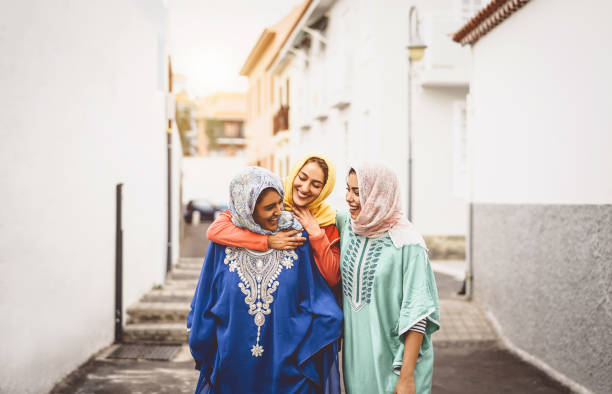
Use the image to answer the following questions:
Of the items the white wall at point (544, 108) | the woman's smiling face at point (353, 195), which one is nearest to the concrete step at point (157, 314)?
the white wall at point (544, 108)

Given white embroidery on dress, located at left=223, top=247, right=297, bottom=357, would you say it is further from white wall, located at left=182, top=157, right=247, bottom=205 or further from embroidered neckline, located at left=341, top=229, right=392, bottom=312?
white wall, located at left=182, top=157, right=247, bottom=205

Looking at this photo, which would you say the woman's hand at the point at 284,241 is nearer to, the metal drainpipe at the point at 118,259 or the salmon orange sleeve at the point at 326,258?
the salmon orange sleeve at the point at 326,258

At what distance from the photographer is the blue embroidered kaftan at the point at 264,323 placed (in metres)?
3.12

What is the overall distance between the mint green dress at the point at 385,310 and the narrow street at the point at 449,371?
10.1 feet

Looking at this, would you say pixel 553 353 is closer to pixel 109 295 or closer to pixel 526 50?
pixel 526 50

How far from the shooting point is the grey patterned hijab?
3004 mm

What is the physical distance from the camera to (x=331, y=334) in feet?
10.3

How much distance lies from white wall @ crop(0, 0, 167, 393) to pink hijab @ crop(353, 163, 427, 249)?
9.02ft

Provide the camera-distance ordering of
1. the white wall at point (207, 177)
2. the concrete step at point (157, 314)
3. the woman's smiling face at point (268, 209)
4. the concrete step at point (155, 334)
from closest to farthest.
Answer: the woman's smiling face at point (268, 209) → the concrete step at point (155, 334) → the concrete step at point (157, 314) → the white wall at point (207, 177)

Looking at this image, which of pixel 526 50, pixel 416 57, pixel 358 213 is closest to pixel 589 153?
pixel 526 50

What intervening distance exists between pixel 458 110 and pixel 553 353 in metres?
9.16

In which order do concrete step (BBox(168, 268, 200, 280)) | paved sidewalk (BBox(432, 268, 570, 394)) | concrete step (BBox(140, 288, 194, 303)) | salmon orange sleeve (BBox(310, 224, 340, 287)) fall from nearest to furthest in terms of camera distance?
salmon orange sleeve (BBox(310, 224, 340, 287)) < paved sidewalk (BBox(432, 268, 570, 394)) < concrete step (BBox(140, 288, 194, 303)) < concrete step (BBox(168, 268, 200, 280))

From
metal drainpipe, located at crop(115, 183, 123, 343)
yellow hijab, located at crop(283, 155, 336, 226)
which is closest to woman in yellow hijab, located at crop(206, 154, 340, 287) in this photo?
yellow hijab, located at crop(283, 155, 336, 226)

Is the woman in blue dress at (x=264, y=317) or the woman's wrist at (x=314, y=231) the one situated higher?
the woman's wrist at (x=314, y=231)
